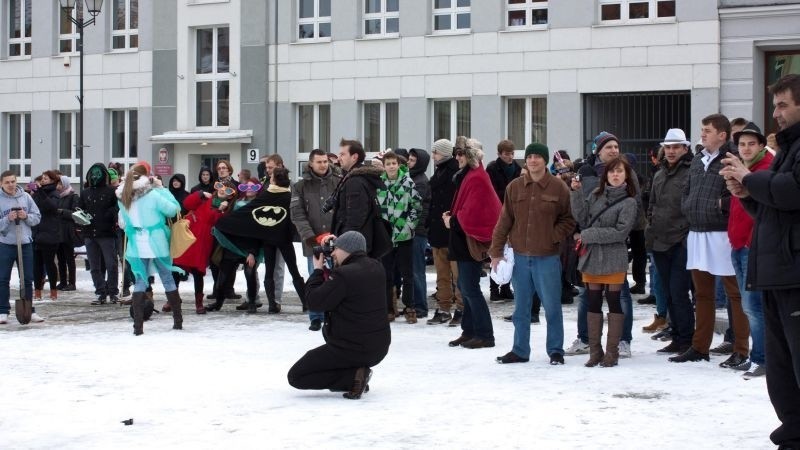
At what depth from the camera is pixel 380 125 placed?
32.4 meters

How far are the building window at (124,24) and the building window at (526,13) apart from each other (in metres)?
10.9

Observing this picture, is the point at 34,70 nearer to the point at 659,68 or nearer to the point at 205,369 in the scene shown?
the point at 659,68

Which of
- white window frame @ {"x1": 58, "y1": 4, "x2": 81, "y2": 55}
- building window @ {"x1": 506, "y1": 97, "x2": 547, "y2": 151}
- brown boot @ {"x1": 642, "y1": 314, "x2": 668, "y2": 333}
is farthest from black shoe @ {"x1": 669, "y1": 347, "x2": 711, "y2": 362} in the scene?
white window frame @ {"x1": 58, "y1": 4, "x2": 81, "y2": 55}

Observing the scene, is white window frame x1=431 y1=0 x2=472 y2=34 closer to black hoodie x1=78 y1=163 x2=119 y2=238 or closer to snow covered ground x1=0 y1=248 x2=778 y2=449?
black hoodie x1=78 y1=163 x2=119 y2=238

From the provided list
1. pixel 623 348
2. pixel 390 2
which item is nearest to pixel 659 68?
pixel 390 2

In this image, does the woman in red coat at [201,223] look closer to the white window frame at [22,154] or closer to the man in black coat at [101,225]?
the man in black coat at [101,225]

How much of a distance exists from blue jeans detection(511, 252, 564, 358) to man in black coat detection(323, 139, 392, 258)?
2471mm

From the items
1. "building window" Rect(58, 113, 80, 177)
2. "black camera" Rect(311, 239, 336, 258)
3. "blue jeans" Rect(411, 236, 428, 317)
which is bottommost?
"blue jeans" Rect(411, 236, 428, 317)

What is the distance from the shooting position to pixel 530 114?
30531mm

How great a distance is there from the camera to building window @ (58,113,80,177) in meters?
36.9

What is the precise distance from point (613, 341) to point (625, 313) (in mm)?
617

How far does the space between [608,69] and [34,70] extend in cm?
1691

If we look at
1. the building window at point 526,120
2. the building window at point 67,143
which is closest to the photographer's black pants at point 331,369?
the building window at point 526,120

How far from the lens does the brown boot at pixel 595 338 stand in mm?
10898
